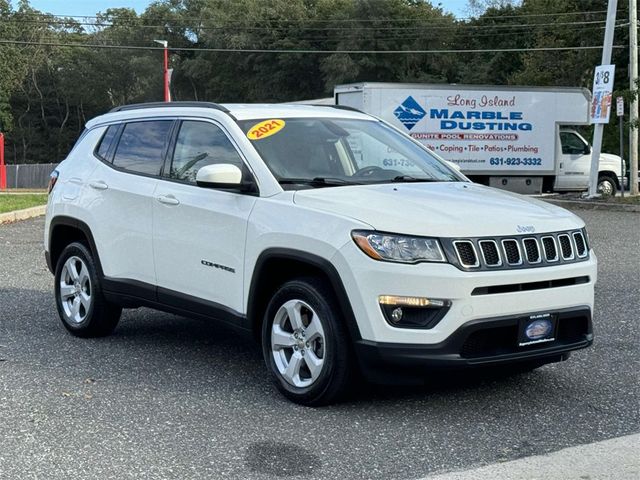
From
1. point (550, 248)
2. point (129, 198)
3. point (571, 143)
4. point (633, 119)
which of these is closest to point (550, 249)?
point (550, 248)

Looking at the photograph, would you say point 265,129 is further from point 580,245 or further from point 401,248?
point 580,245

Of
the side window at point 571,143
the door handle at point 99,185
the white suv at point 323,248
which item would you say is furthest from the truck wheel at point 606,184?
the door handle at point 99,185

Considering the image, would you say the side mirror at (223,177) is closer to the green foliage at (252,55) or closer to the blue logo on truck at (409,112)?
the blue logo on truck at (409,112)

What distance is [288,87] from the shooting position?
6197 centimetres

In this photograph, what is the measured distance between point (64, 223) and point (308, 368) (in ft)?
9.68

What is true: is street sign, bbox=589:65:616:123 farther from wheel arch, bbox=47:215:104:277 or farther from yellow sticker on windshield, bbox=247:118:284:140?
yellow sticker on windshield, bbox=247:118:284:140

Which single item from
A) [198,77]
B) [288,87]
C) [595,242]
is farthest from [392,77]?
[595,242]

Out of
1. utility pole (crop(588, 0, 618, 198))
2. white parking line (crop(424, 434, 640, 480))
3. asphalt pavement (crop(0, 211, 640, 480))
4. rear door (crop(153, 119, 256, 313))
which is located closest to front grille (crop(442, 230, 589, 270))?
asphalt pavement (crop(0, 211, 640, 480))

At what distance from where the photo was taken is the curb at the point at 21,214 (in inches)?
651

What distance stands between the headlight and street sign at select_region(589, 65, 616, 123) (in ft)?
59.2

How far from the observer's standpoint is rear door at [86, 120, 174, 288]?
238 inches

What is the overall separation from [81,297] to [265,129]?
2.26m

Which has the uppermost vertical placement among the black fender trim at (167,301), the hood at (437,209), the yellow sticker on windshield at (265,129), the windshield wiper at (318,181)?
the yellow sticker on windshield at (265,129)

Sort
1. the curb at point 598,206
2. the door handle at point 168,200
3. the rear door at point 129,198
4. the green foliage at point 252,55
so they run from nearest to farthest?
the door handle at point 168,200
the rear door at point 129,198
the curb at point 598,206
the green foliage at point 252,55
